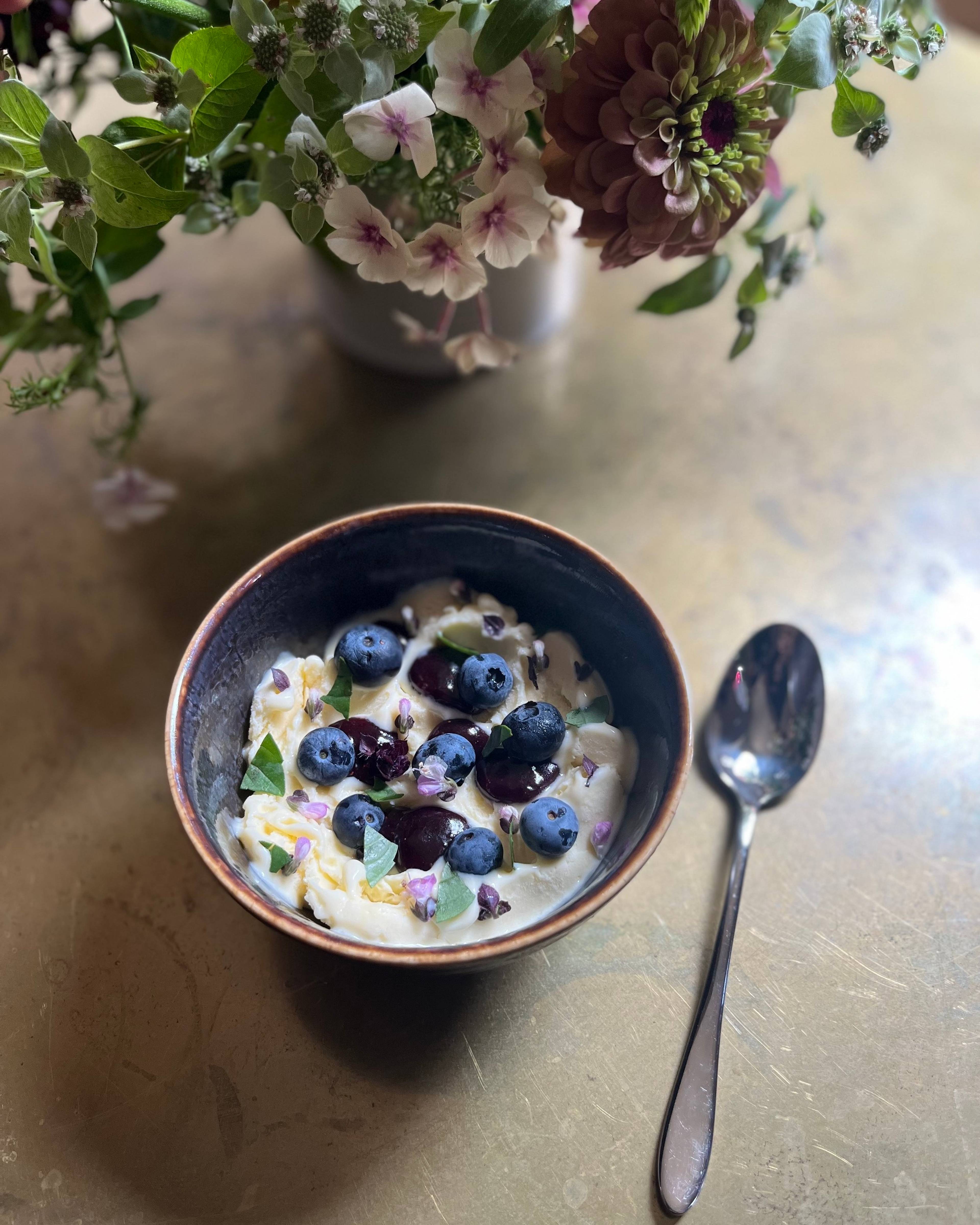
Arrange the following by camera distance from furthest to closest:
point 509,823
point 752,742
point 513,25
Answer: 1. point 752,742
2. point 509,823
3. point 513,25

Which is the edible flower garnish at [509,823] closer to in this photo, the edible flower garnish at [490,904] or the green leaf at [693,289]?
the edible flower garnish at [490,904]

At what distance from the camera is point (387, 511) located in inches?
24.0

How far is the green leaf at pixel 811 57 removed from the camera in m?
0.47

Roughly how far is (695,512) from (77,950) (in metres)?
0.55

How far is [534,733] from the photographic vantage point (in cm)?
57

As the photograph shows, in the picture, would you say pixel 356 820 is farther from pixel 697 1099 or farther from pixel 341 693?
pixel 697 1099

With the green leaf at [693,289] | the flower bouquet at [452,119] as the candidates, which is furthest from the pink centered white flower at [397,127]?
the green leaf at [693,289]

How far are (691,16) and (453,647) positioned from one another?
1.22 ft

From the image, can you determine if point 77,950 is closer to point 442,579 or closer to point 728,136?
point 442,579

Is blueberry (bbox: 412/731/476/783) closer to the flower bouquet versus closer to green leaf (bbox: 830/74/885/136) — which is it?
the flower bouquet

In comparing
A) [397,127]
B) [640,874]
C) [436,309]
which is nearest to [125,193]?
[397,127]

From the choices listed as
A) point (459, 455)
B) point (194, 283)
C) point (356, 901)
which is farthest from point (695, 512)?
point (194, 283)

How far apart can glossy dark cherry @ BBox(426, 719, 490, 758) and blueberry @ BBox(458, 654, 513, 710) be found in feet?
0.04

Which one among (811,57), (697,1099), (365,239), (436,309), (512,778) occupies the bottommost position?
(697,1099)
